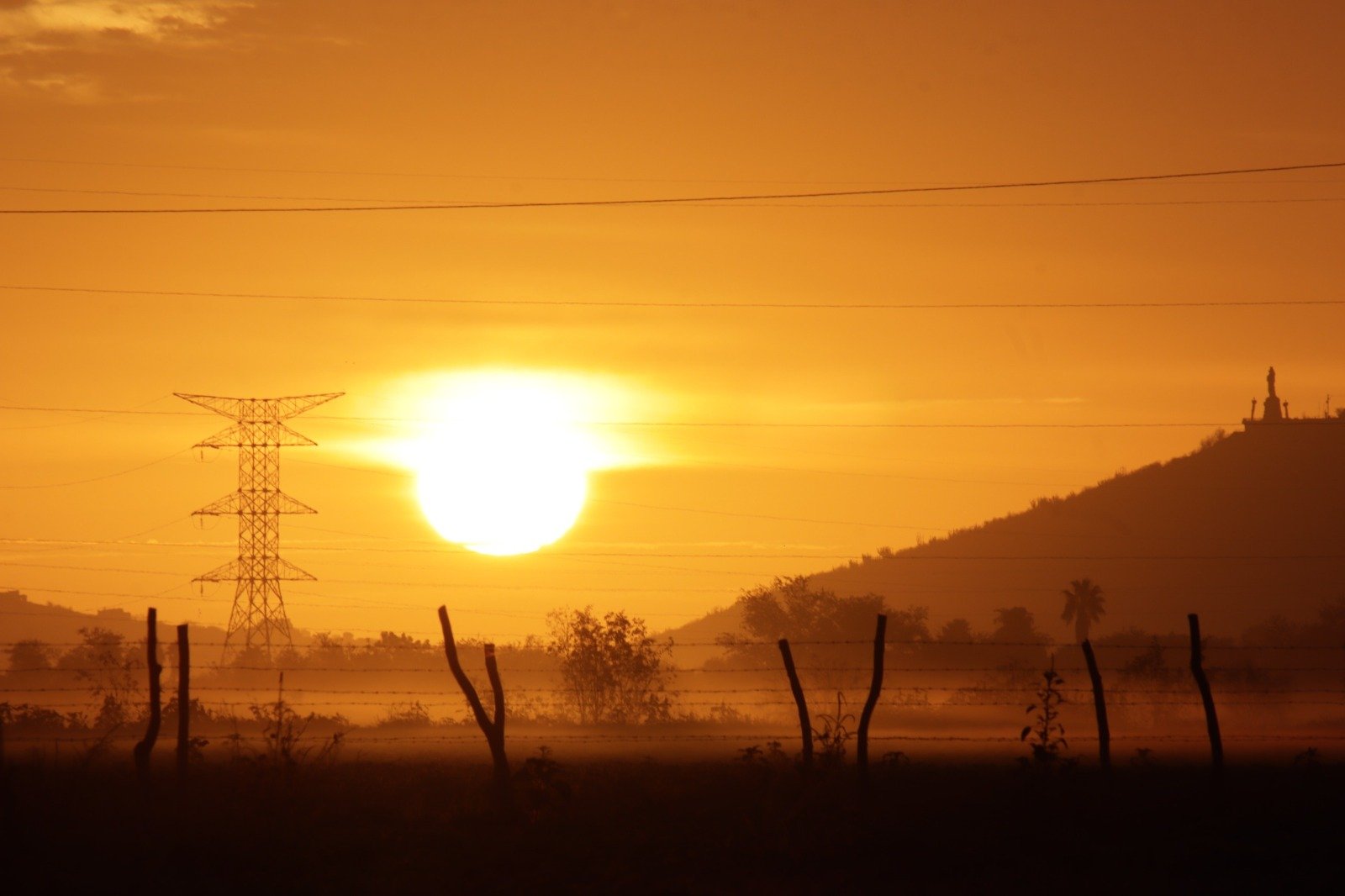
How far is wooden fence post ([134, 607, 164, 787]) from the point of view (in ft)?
65.8

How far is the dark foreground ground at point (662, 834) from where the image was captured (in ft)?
54.4

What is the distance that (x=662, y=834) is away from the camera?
61.6 ft

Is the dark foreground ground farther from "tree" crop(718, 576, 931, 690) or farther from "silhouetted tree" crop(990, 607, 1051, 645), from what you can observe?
"silhouetted tree" crop(990, 607, 1051, 645)

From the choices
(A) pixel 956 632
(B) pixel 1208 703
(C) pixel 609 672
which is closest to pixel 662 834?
(B) pixel 1208 703

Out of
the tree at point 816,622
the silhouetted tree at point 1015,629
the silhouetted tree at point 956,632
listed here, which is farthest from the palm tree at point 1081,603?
the tree at point 816,622

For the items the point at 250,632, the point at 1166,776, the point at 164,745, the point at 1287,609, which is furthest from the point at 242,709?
the point at 1287,609

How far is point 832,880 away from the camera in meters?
16.6

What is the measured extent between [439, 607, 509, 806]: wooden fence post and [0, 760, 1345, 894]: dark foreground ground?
452mm

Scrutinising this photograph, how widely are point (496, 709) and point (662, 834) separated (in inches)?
142

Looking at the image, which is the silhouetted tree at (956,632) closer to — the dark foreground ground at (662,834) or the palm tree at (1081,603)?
the palm tree at (1081,603)

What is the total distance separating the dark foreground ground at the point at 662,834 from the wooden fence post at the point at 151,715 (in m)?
0.43

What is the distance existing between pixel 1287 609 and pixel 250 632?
154 metres

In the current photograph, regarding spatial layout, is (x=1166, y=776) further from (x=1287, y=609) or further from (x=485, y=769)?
(x=1287, y=609)

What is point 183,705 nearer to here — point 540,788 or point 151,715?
point 151,715
